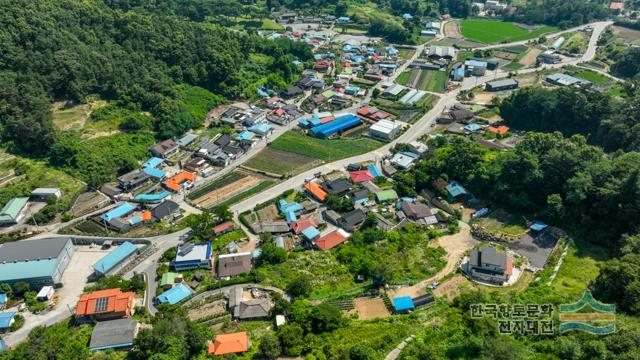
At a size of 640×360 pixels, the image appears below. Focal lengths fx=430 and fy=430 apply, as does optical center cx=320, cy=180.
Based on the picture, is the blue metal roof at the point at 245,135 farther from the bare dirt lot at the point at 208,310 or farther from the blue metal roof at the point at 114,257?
the bare dirt lot at the point at 208,310

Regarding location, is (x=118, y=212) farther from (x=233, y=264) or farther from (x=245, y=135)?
(x=245, y=135)

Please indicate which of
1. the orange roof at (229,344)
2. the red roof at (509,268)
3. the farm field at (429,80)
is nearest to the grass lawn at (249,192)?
the orange roof at (229,344)

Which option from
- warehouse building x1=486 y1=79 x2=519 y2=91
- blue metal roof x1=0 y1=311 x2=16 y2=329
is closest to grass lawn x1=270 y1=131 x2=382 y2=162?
warehouse building x1=486 y1=79 x2=519 y2=91

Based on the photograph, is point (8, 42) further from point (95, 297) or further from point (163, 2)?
point (95, 297)

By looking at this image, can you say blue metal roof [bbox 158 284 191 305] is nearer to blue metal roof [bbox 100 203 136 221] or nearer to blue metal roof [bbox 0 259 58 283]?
blue metal roof [bbox 0 259 58 283]

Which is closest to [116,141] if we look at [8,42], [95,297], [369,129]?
[8,42]

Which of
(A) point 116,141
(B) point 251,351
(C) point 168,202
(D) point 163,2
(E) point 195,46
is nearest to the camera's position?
(B) point 251,351
